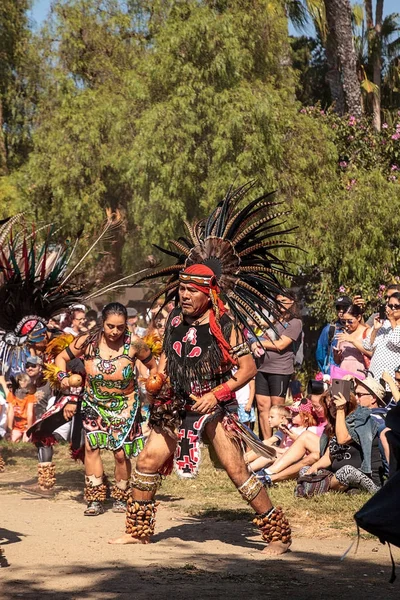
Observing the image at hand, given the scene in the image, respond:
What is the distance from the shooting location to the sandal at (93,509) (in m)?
9.04

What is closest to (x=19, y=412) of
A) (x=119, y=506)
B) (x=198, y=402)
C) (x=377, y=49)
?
(x=119, y=506)

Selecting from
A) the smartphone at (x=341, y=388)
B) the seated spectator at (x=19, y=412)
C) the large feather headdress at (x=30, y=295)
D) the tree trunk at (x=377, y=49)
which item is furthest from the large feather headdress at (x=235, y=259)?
the tree trunk at (x=377, y=49)

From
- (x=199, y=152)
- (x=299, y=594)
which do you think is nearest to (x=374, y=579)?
(x=299, y=594)

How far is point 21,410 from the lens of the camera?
14.4 metres

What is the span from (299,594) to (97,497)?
11.3 ft

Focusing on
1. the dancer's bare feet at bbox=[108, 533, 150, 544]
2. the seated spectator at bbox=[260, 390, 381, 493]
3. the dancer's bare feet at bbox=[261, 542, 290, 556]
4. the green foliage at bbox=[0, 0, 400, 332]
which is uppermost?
the green foliage at bbox=[0, 0, 400, 332]

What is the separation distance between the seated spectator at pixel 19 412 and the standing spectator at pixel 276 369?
153 inches

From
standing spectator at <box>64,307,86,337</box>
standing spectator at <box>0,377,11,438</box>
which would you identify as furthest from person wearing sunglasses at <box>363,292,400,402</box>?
standing spectator at <box>0,377,11,438</box>

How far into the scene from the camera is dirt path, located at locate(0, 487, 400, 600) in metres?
6.05

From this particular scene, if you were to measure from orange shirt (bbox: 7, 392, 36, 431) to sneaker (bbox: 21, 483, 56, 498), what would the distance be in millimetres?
3772

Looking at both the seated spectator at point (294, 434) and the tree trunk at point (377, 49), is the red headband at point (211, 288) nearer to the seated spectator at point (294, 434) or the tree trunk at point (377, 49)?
the seated spectator at point (294, 434)

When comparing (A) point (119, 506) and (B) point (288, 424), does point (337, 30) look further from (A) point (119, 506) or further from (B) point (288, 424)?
(A) point (119, 506)

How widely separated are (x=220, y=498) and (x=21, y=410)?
5.29m

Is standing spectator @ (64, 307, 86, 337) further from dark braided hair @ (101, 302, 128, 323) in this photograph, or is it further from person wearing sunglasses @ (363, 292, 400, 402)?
dark braided hair @ (101, 302, 128, 323)
